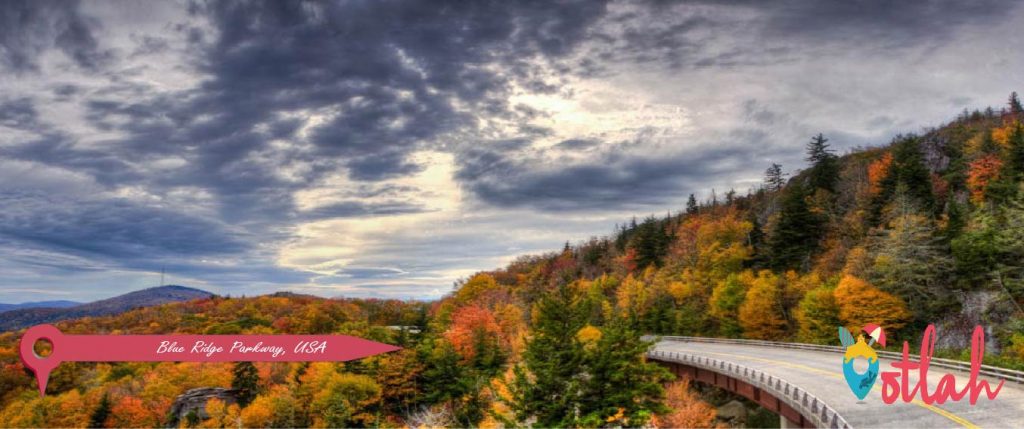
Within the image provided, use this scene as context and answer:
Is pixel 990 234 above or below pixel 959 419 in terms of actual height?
above

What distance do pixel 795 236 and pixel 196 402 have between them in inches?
2850

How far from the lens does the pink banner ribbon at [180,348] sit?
18.7 m

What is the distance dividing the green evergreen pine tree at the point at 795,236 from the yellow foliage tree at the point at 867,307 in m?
19.9

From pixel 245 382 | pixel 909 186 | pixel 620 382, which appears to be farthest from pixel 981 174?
pixel 245 382

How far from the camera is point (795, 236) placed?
221 ft

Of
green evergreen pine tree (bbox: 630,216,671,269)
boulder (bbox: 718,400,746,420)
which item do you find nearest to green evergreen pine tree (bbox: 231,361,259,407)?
boulder (bbox: 718,400,746,420)

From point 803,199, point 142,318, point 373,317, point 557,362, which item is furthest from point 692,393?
point 142,318

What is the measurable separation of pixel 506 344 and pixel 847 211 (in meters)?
47.2

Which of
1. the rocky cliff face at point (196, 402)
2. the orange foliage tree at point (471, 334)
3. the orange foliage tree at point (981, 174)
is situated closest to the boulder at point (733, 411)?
the orange foliage tree at point (471, 334)

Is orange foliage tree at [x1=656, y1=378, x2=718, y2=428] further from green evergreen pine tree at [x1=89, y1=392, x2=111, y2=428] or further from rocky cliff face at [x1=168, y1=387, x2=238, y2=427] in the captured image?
green evergreen pine tree at [x1=89, y1=392, x2=111, y2=428]

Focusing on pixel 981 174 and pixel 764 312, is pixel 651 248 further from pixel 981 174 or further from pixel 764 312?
pixel 981 174

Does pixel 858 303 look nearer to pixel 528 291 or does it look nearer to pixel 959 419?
pixel 959 419

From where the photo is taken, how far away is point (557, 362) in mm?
25016

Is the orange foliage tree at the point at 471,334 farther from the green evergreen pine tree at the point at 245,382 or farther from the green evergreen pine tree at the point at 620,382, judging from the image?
the green evergreen pine tree at the point at 620,382
